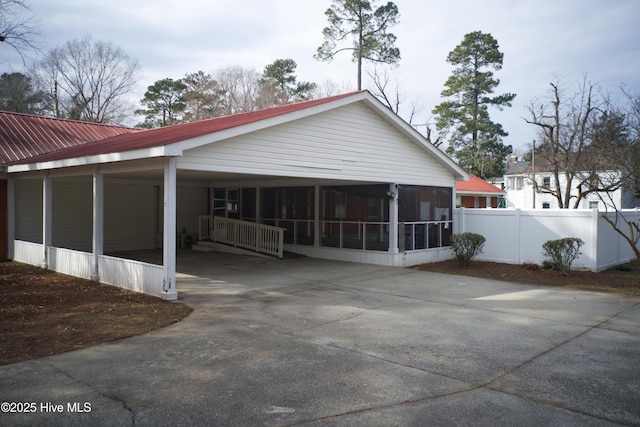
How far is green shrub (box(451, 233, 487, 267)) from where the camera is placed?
13.6 metres

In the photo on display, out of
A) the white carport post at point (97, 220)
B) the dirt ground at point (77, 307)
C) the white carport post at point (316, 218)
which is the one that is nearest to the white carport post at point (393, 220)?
the dirt ground at point (77, 307)

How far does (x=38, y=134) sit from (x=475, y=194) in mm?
23805

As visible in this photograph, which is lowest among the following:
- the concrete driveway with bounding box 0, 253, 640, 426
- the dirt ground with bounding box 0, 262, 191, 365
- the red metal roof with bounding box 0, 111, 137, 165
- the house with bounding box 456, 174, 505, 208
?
the concrete driveway with bounding box 0, 253, 640, 426

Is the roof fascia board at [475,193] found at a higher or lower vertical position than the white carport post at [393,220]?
higher

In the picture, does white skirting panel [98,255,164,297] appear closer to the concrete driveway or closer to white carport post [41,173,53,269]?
the concrete driveway

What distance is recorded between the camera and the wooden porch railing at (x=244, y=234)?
15508 mm

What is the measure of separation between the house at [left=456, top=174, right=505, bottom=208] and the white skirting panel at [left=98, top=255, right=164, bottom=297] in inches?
881

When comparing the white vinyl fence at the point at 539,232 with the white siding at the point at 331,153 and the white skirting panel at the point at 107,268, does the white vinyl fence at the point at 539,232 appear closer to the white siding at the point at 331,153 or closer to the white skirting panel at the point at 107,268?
the white siding at the point at 331,153

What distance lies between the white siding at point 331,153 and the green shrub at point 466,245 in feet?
7.17

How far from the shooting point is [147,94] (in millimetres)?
37812

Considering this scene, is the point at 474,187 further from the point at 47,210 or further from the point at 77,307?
the point at 77,307

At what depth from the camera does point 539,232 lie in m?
13.7

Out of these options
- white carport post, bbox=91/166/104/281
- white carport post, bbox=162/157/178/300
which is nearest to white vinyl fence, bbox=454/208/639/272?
white carport post, bbox=162/157/178/300

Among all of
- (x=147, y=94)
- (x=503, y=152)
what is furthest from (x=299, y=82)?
(x=503, y=152)
